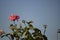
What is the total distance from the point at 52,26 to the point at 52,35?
0.45 feet

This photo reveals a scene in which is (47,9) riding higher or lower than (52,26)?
higher

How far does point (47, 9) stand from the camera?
2.02 m

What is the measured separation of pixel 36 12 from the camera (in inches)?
79.0

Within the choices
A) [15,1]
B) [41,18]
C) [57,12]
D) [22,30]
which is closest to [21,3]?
[15,1]

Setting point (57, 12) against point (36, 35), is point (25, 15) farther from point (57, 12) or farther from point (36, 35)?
point (36, 35)

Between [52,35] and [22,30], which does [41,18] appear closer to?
[52,35]

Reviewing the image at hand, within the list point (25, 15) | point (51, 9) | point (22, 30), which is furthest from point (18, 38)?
point (51, 9)

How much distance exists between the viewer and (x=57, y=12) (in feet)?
6.73

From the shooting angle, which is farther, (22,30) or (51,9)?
(51,9)

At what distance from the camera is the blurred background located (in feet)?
6.41

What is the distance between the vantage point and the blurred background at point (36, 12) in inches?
76.9

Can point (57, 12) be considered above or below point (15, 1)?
below

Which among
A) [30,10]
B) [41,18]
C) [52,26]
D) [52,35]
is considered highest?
[30,10]

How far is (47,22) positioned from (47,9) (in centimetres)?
20
